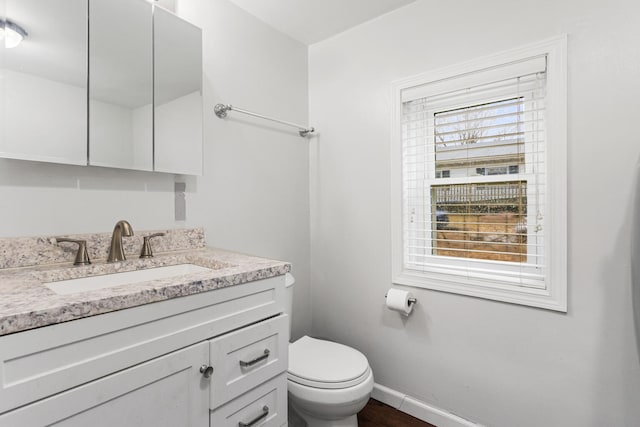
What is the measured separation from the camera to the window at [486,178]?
141 cm

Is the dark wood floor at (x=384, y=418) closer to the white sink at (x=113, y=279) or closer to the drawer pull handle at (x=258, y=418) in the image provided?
the drawer pull handle at (x=258, y=418)

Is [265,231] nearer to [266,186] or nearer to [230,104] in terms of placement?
[266,186]

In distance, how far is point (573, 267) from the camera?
1.37m

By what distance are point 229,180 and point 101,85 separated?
70 centimetres

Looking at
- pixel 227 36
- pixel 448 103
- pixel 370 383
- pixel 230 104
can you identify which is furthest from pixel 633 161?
pixel 227 36

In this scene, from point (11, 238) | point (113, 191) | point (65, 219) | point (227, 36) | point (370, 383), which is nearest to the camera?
point (11, 238)

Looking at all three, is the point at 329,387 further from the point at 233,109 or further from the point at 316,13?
the point at 316,13

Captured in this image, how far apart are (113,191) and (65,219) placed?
20cm

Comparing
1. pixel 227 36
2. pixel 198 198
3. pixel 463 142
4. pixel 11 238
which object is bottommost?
pixel 11 238

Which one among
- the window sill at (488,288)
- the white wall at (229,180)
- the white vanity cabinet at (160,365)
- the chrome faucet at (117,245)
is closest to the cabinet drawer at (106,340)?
the white vanity cabinet at (160,365)

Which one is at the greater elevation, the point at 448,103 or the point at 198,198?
the point at 448,103

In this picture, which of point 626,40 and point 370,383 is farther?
point 370,383

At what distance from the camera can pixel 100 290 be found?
2.84 ft

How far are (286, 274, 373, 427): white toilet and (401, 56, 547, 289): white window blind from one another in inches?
24.7
